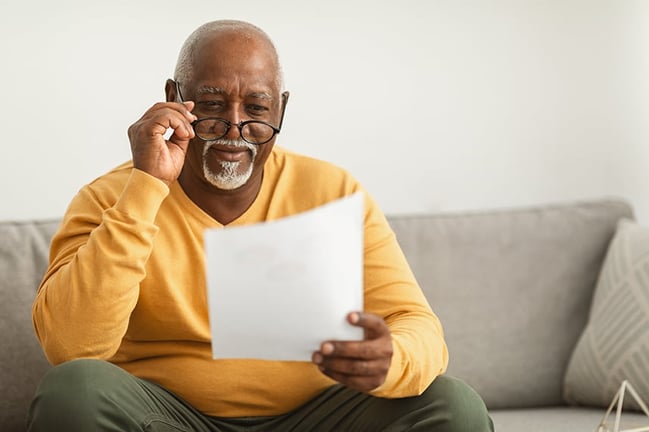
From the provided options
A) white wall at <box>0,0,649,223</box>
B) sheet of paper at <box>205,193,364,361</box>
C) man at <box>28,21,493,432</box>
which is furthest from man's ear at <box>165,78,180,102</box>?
sheet of paper at <box>205,193,364,361</box>

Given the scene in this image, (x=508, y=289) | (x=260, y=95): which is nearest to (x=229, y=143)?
(x=260, y=95)

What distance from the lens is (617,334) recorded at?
Answer: 7.22 feet

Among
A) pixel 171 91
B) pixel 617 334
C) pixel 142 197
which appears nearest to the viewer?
pixel 142 197

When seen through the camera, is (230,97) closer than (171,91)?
Yes

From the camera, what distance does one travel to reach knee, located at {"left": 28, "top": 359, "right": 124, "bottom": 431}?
4.90 feet

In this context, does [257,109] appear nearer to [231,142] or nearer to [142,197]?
[231,142]

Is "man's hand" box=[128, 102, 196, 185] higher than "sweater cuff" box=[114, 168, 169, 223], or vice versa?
"man's hand" box=[128, 102, 196, 185]

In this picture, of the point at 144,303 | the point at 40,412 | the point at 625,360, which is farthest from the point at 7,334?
the point at 625,360

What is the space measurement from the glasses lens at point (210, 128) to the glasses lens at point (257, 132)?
0.04 meters

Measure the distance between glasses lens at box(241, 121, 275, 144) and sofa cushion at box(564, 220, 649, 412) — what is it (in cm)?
92

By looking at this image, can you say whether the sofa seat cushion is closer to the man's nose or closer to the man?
the man

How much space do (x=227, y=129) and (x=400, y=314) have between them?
457mm

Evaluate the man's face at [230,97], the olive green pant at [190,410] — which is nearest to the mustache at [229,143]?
the man's face at [230,97]

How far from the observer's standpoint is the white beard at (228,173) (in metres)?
1.80
